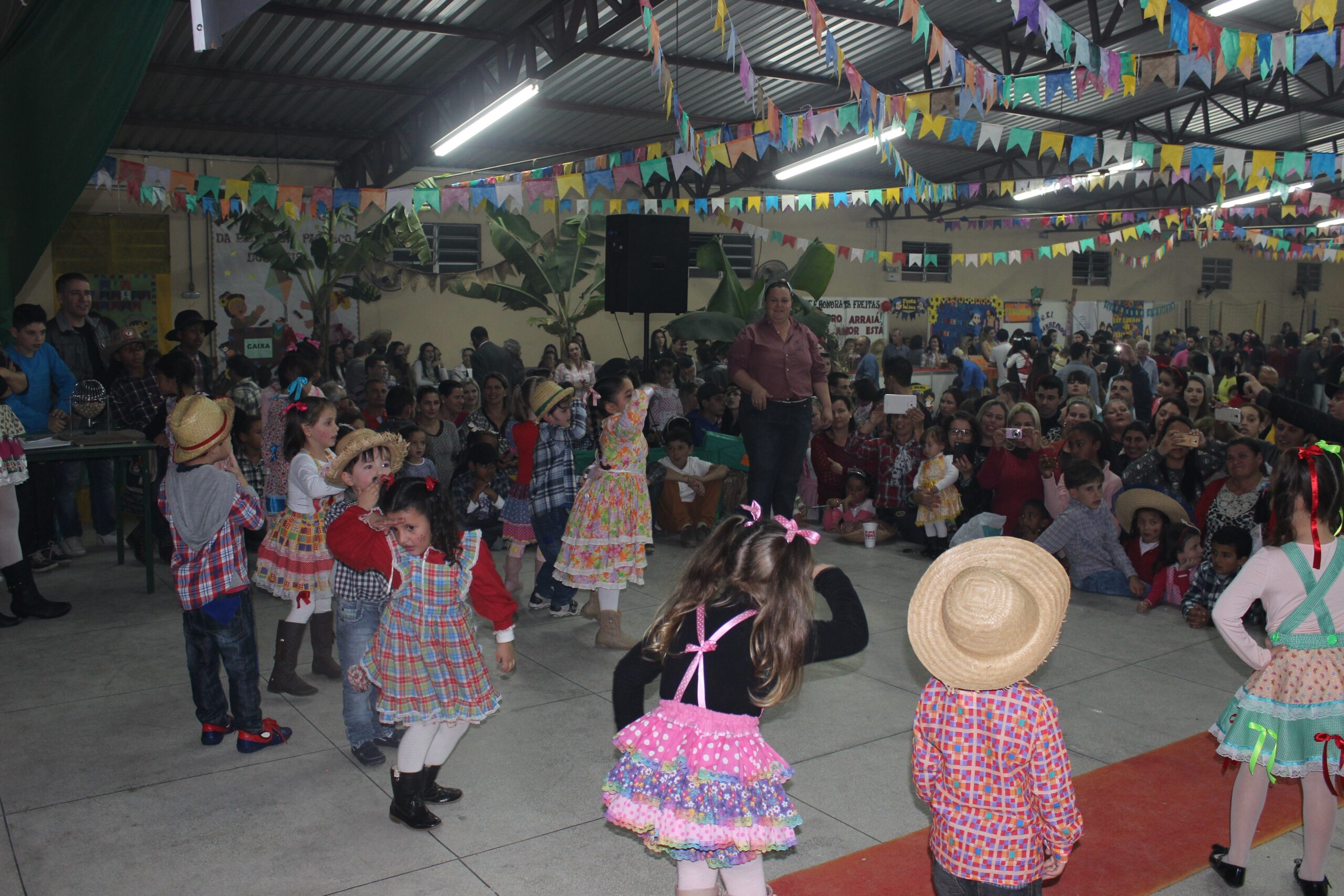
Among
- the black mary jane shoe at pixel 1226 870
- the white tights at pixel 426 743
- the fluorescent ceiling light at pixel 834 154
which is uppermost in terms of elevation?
the fluorescent ceiling light at pixel 834 154

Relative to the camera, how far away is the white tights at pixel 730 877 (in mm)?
2545

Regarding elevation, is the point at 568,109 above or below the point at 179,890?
above

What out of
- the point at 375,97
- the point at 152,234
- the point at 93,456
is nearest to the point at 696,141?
the point at 375,97

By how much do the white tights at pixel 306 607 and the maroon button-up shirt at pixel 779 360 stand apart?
10.3 ft

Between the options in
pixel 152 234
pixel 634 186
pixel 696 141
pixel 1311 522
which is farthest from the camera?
pixel 634 186

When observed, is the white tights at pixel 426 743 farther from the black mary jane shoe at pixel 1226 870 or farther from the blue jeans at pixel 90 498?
the blue jeans at pixel 90 498

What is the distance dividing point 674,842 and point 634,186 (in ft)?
52.1

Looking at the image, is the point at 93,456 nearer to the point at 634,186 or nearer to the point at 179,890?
the point at 179,890

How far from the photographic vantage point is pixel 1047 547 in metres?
6.56

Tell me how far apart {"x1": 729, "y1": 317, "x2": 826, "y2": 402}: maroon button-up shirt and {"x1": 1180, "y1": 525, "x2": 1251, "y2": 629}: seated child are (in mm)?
2530

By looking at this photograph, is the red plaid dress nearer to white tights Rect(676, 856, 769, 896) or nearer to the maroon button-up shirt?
white tights Rect(676, 856, 769, 896)

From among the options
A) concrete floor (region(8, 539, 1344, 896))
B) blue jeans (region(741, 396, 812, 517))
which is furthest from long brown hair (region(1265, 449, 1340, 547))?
blue jeans (region(741, 396, 812, 517))

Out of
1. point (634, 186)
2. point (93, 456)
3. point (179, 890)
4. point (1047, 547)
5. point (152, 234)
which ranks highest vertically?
point (634, 186)

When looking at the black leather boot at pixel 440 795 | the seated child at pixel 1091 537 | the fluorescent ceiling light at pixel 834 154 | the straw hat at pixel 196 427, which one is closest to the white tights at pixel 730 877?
the black leather boot at pixel 440 795
